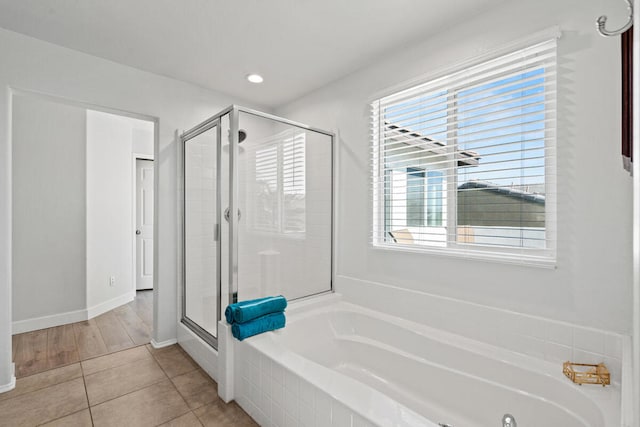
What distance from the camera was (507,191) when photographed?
73.8 inches

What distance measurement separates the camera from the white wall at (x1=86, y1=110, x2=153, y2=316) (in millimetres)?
3615

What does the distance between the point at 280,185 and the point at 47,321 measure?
2894 mm

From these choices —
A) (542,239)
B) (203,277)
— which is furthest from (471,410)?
(203,277)

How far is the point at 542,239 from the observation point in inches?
68.5

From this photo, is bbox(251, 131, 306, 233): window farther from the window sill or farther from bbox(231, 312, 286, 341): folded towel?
the window sill

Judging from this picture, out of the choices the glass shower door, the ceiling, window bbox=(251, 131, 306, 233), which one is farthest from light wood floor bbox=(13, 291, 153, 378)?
the ceiling

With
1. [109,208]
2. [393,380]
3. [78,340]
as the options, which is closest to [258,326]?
[393,380]

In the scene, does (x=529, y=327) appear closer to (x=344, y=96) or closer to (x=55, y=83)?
(x=344, y=96)

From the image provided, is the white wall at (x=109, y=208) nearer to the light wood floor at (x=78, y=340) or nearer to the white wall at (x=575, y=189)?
the light wood floor at (x=78, y=340)

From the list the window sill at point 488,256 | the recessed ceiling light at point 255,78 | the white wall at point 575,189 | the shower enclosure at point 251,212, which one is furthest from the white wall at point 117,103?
the white wall at point 575,189

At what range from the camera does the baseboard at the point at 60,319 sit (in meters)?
3.09

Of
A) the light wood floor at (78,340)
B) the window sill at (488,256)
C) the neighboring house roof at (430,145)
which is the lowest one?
the light wood floor at (78,340)

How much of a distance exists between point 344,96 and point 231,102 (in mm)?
1246

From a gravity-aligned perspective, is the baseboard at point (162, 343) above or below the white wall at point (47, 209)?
below
